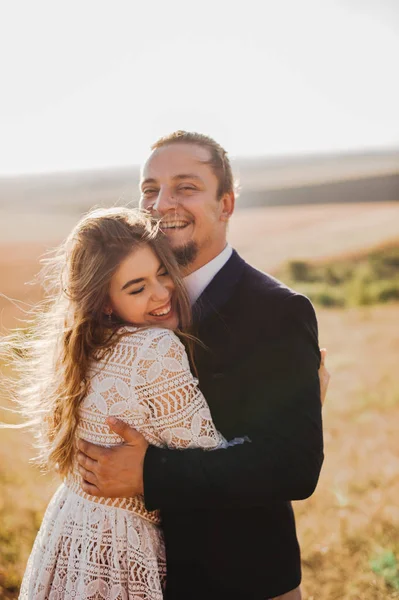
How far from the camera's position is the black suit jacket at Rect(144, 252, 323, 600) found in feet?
6.73

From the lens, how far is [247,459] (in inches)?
80.5

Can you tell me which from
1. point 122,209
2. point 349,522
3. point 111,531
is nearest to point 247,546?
point 111,531

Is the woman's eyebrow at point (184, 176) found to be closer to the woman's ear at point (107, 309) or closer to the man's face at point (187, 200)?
the man's face at point (187, 200)

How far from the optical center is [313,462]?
211cm

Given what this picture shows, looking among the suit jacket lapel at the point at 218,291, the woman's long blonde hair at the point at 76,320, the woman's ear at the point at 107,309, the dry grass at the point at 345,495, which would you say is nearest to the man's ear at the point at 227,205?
the suit jacket lapel at the point at 218,291

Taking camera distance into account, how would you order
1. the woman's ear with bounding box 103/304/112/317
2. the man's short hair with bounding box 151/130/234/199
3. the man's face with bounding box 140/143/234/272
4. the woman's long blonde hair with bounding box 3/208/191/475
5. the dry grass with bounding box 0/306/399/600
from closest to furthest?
the woman's long blonde hair with bounding box 3/208/191/475 < the woman's ear with bounding box 103/304/112/317 < the man's face with bounding box 140/143/234/272 < the man's short hair with bounding box 151/130/234/199 < the dry grass with bounding box 0/306/399/600

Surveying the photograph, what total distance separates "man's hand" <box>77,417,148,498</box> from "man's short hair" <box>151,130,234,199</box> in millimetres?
1589

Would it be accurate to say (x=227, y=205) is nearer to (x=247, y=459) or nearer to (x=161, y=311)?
(x=161, y=311)

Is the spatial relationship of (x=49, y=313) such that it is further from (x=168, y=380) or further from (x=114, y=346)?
(x=168, y=380)

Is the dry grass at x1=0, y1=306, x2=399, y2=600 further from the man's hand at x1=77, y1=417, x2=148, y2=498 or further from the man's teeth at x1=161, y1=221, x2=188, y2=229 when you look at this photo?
the man's teeth at x1=161, y1=221, x2=188, y2=229

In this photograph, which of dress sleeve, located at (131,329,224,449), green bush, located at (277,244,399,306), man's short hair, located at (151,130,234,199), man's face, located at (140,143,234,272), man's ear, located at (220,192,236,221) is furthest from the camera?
green bush, located at (277,244,399,306)

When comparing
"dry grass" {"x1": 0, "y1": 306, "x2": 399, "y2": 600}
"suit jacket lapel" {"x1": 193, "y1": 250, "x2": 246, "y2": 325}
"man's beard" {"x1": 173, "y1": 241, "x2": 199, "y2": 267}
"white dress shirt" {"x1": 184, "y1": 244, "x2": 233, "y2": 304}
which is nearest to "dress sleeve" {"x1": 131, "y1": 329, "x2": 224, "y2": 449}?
"suit jacket lapel" {"x1": 193, "y1": 250, "x2": 246, "y2": 325}

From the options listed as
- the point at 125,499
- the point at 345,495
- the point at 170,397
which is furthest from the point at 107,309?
the point at 345,495

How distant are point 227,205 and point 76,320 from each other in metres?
1.34
